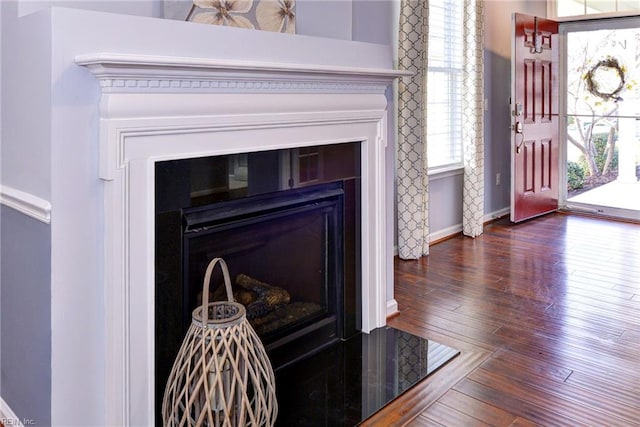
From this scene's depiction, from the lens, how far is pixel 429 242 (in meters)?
4.60

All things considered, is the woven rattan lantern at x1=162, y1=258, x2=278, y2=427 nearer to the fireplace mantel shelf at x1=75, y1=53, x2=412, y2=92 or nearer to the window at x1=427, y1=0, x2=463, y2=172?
the fireplace mantel shelf at x1=75, y1=53, x2=412, y2=92

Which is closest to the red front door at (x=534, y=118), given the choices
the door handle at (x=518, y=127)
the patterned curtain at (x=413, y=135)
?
the door handle at (x=518, y=127)

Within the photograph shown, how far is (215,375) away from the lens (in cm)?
172

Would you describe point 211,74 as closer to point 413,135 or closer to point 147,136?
point 147,136

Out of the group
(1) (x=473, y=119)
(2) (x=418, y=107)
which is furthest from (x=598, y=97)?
(2) (x=418, y=107)

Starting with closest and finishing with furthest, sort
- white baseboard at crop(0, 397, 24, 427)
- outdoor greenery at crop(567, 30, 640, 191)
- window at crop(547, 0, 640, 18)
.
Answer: white baseboard at crop(0, 397, 24, 427) < window at crop(547, 0, 640, 18) < outdoor greenery at crop(567, 30, 640, 191)

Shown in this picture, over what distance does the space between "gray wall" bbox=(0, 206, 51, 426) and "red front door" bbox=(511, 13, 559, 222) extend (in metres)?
4.30

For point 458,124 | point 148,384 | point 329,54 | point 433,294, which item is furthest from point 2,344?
point 458,124

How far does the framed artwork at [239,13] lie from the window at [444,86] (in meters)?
2.27

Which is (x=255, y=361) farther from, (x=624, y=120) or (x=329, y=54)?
(x=624, y=120)

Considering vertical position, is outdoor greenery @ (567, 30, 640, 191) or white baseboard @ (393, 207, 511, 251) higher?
outdoor greenery @ (567, 30, 640, 191)

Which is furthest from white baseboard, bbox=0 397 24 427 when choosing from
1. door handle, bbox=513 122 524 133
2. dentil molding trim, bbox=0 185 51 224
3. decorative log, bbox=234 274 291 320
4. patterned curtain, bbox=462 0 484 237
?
door handle, bbox=513 122 524 133

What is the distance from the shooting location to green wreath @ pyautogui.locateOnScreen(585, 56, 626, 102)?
18.1ft

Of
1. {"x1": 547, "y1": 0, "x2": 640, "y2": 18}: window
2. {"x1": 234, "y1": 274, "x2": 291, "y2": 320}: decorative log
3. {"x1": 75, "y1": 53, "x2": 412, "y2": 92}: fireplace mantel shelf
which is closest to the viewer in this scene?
{"x1": 75, "y1": 53, "x2": 412, "y2": 92}: fireplace mantel shelf
